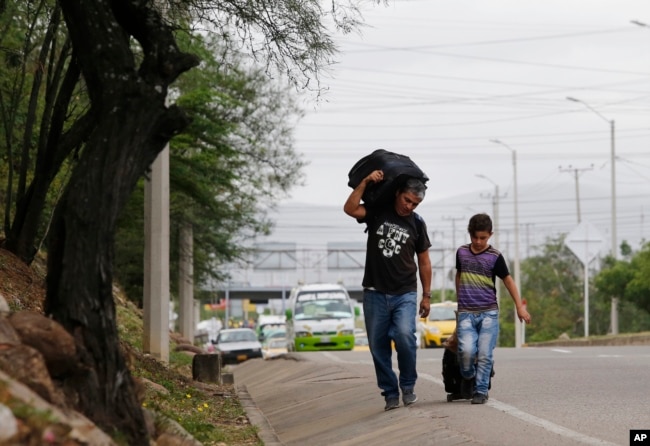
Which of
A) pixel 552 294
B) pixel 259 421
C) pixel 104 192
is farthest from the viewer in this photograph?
pixel 552 294

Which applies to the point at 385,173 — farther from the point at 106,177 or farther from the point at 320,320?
the point at 320,320

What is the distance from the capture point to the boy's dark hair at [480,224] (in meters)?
11.9

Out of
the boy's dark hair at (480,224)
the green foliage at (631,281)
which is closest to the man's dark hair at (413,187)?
the boy's dark hair at (480,224)

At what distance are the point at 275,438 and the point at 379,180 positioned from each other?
8.61 ft

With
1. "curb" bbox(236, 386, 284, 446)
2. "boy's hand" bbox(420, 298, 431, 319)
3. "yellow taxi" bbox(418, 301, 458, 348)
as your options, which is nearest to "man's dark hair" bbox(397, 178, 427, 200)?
"boy's hand" bbox(420, 298, 431, 319)

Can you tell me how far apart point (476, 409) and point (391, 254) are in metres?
1.53

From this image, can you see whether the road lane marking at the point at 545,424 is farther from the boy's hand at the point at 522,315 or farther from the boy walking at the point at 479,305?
the boy's hand at the point at 522,315

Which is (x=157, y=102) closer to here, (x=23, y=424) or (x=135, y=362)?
(x=23, y=424)

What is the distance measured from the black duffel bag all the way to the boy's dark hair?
637 millimetres

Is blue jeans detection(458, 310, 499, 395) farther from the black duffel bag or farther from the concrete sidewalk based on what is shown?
the black duffel bag

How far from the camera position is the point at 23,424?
6.50m

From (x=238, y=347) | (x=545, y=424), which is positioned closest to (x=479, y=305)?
(x=545, y=424)

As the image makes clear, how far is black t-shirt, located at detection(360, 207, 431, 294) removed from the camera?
11516 millimetres

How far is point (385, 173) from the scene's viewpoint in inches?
451
